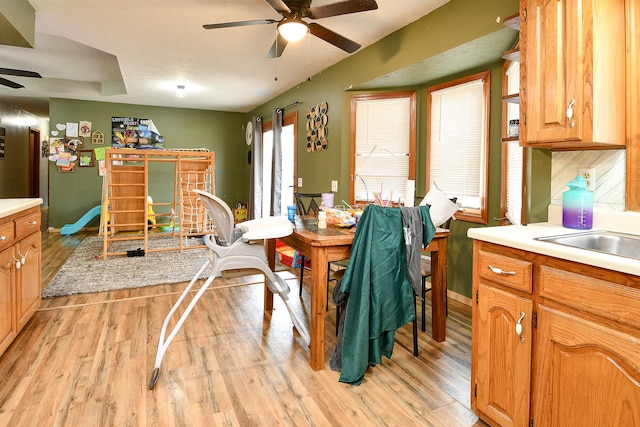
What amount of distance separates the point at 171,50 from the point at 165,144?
3.72 meters

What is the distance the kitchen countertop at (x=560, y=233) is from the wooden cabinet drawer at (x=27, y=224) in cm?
267

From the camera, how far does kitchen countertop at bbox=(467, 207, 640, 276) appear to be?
113 centimetres

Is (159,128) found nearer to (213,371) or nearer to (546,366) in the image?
(213,371)

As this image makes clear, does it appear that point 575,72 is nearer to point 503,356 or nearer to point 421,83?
point 503,356

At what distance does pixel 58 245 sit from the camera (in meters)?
5.66

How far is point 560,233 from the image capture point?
64.5 inches

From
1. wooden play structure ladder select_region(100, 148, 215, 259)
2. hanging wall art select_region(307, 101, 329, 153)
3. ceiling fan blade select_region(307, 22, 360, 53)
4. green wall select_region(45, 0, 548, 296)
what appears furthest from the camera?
wooden play structure ladder select_region(100, 148, 215, 259)

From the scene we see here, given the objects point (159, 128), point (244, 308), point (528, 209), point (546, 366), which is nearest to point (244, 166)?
point (159, 128)

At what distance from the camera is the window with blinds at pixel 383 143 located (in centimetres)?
407

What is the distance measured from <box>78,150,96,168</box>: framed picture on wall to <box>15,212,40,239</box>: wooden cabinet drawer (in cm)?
475

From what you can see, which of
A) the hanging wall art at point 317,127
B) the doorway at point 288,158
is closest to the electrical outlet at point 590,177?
the hanging wall art at point 317,127

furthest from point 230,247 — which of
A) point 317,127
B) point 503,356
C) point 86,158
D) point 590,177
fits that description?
point 86,158

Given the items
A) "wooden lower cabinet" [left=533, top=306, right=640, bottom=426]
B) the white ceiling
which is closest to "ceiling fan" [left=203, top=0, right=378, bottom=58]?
the white ceiling

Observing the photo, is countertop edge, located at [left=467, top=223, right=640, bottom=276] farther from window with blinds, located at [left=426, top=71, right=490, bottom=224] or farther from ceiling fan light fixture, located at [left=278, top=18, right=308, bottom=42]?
ceiling fan light fixture, located at [left=278, top=18, right=308, bottom=42]
